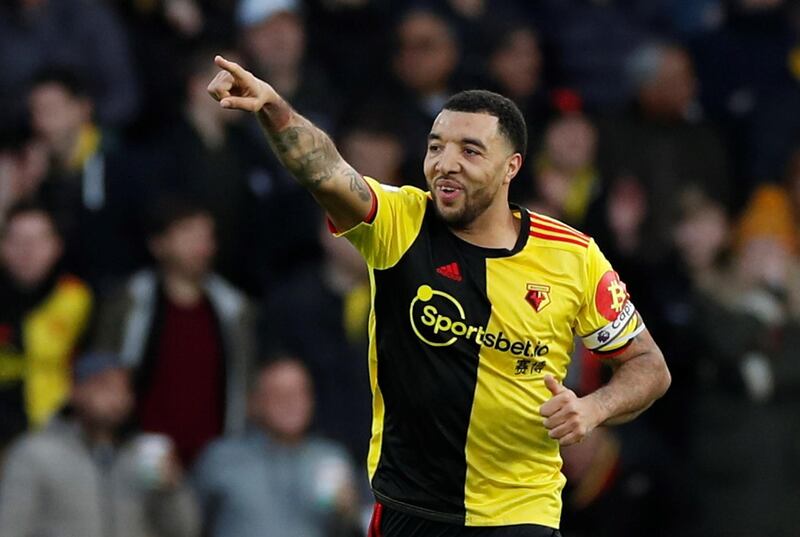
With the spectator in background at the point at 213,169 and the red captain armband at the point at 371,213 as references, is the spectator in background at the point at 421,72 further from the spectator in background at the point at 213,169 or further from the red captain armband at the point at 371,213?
the red captain armband at the point at 371,213

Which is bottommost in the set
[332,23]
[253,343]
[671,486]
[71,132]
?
[671,486]

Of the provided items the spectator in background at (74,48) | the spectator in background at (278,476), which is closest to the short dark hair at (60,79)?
the spectator in background at (74,48)

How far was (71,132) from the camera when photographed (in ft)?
35.7

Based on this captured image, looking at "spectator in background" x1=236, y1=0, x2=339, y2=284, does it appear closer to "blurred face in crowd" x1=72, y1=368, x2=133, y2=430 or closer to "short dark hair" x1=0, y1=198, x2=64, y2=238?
"short dark hair" x1=0, y1=198, x2=64, y2=238

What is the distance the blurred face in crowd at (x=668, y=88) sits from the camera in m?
13.2

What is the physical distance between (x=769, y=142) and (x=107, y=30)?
4981 mm

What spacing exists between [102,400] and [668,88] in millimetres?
5257

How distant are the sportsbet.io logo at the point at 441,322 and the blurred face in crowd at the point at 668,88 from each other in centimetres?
665

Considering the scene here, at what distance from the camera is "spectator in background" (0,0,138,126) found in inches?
447

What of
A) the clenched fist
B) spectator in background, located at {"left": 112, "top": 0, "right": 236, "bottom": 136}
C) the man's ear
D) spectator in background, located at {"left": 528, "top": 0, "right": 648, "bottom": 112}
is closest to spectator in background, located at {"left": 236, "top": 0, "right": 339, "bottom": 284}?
spectator in background, located at {"left": 112, "top": 0, "right": 236, "bottom": 136}

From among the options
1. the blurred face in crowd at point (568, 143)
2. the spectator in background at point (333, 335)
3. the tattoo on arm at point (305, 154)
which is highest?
the blurred face in crowd at point (568, 143)

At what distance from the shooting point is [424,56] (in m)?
12.3

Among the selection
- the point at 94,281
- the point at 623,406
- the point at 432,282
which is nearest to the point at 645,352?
the point at 623,406

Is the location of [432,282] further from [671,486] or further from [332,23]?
[332,23]
